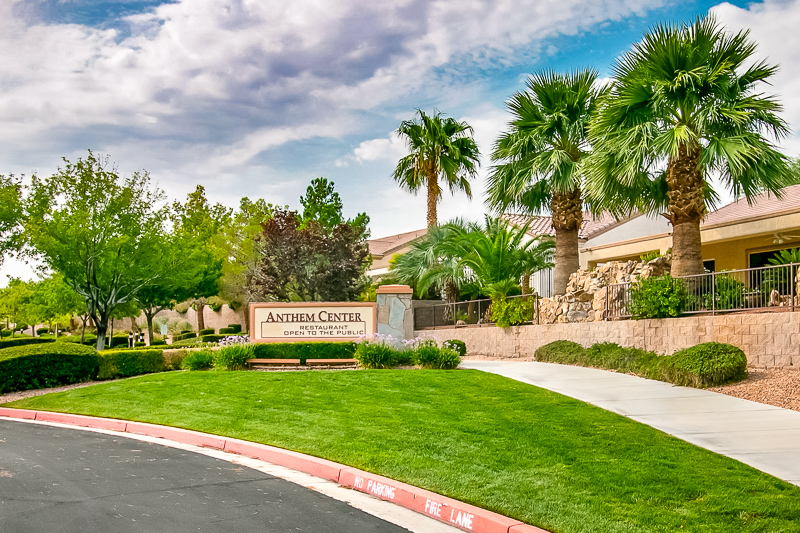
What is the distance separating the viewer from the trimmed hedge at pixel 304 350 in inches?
821

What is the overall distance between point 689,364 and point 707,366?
1.24 ft

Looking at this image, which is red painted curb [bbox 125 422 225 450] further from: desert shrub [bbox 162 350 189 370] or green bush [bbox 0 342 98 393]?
desert shrub [bbox 162 350 189 370]

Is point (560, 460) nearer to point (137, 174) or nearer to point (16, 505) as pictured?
point (16, 505)

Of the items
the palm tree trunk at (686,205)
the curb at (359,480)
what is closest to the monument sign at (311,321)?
the curb at (359,480)

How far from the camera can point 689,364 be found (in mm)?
13867

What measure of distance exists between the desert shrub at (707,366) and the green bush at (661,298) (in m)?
3.18

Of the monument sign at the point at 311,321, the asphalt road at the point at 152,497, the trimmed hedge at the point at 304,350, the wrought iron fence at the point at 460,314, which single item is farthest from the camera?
the wrought iron fence at the point at 460,314

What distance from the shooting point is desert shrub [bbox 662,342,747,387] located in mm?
13453

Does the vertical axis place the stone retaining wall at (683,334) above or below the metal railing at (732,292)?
below

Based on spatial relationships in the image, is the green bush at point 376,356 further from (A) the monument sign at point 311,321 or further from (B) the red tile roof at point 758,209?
(B) the red tile roof at point 758,209

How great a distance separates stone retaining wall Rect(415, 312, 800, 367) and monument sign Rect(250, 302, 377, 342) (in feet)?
18.6

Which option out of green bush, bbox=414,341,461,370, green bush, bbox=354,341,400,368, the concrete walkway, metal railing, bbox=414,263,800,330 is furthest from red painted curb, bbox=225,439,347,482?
metal railing, bbox=414,263,800,330

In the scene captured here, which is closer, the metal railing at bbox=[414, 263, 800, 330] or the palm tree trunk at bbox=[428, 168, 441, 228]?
the metal railing at bbox=[414, 263, 800, 330]

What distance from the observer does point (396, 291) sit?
21797mm
